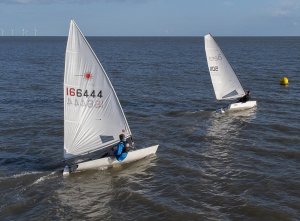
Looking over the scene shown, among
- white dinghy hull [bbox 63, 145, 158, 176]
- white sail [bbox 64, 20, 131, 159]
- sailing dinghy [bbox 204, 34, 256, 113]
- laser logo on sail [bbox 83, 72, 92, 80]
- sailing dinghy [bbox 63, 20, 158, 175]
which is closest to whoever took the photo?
white sail [bbox 64, 20, 131, 159]

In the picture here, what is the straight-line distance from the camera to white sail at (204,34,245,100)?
3722cm

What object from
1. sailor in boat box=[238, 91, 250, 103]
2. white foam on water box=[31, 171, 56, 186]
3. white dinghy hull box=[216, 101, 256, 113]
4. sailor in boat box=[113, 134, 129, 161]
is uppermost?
sailor in boat box=[238, 91, 250, 103]

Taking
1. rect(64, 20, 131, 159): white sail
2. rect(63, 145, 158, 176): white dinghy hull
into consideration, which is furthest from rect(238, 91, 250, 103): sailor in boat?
rect(64, 20, 131, 159): white sail

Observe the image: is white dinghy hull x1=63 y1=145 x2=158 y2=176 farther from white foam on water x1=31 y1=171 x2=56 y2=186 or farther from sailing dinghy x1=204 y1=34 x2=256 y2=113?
sailing dinghy x1=204 y1=34 x2=256 y2=113

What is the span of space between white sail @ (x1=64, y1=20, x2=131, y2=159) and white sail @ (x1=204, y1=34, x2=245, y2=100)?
17.4 meters

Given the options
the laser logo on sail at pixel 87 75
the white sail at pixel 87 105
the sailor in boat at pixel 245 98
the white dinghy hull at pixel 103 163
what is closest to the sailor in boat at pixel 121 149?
the white dinghy hull at pixel 103 163

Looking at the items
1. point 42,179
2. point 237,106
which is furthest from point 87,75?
point 237,106

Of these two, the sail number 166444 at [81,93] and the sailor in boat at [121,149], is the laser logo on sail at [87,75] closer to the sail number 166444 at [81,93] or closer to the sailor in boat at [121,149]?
the sail number 166444 at [81,93]

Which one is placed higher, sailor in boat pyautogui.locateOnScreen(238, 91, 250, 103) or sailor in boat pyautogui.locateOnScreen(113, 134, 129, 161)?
sailor in boat pyautogui.locateOnScreen(238, 91, 250, 103)

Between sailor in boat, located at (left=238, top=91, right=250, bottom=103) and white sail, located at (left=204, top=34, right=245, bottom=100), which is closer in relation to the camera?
sailor in boat, located at (left=238, top=91, right=250, bottom=103)

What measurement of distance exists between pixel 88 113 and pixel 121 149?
2469mm

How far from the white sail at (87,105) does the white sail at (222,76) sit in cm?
1741

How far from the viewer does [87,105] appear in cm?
2134

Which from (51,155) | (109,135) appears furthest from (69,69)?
(51,155)
